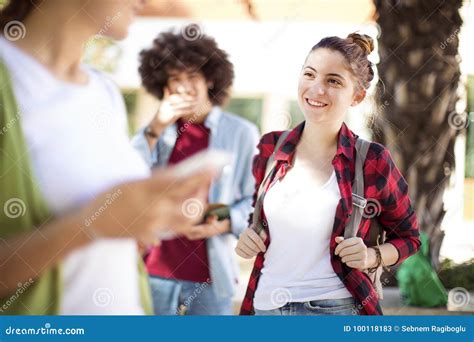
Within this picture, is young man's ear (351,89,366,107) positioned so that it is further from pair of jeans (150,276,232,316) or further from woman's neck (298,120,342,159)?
pair of jeans (150,276,232,316)

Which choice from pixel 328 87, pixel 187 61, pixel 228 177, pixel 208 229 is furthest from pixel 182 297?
pixel 328 87

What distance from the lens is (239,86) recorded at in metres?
3.45

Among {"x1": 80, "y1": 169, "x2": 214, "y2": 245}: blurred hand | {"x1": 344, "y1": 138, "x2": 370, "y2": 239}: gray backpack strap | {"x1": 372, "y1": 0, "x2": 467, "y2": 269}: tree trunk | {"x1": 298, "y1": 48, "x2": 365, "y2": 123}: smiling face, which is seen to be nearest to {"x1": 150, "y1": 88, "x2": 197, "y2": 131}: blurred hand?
{"x1": 80, "y1": 169, "x2": 214, "y2": 245}: blurred hand

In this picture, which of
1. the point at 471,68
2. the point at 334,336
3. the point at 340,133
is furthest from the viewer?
the point at 471,68

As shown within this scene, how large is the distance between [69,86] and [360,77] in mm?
1147

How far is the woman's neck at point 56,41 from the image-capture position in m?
2.57

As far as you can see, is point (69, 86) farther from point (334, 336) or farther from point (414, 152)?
point (414, 152)

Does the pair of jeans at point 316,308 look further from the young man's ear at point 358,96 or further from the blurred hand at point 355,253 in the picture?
the young man's ear at point 358,96

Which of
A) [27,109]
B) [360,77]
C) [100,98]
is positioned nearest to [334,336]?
[360,77]

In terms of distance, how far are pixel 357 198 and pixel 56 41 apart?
4.13 ft

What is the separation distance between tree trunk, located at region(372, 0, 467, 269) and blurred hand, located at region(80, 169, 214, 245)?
1.31m

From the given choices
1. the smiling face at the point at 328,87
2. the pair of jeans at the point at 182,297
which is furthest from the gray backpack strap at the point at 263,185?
the pair of jeans at the point at 182,297

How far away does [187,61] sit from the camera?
11.1ft

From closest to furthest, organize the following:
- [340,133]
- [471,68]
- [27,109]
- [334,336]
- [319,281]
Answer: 1. [27,109]
2. [319,281]
3. [340,133]
4. [334,336]
5. [471,68]
